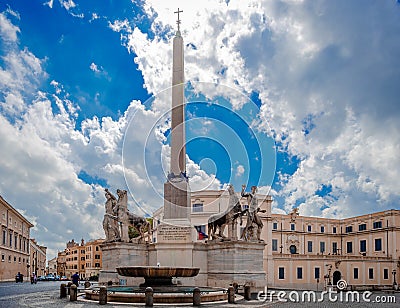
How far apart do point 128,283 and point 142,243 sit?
273 cm

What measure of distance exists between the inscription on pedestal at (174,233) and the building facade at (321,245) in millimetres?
23494

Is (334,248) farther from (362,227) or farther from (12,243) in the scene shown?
(12,243)

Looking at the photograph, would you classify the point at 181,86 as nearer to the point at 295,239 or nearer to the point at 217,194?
the point at 217,194

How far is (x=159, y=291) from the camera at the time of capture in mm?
19453

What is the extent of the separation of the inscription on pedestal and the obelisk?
1.50ft

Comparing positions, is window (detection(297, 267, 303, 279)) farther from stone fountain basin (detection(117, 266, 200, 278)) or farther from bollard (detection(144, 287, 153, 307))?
→ bollard (detection(144, 287, 153, 307))

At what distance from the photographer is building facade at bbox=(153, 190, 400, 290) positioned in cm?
5888

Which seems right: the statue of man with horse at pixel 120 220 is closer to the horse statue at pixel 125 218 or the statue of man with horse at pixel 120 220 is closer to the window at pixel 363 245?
the horse statue at pixel 125 218

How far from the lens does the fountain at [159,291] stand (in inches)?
696

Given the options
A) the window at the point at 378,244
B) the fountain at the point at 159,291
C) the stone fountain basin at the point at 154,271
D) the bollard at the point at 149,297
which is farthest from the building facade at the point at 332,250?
the bollard at the point at 149,297

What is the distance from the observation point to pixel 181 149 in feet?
95.8

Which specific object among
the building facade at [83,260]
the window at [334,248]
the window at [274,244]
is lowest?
the building facade at [83,260]

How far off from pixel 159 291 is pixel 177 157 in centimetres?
1104

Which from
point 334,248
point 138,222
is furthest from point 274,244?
point 138,222
